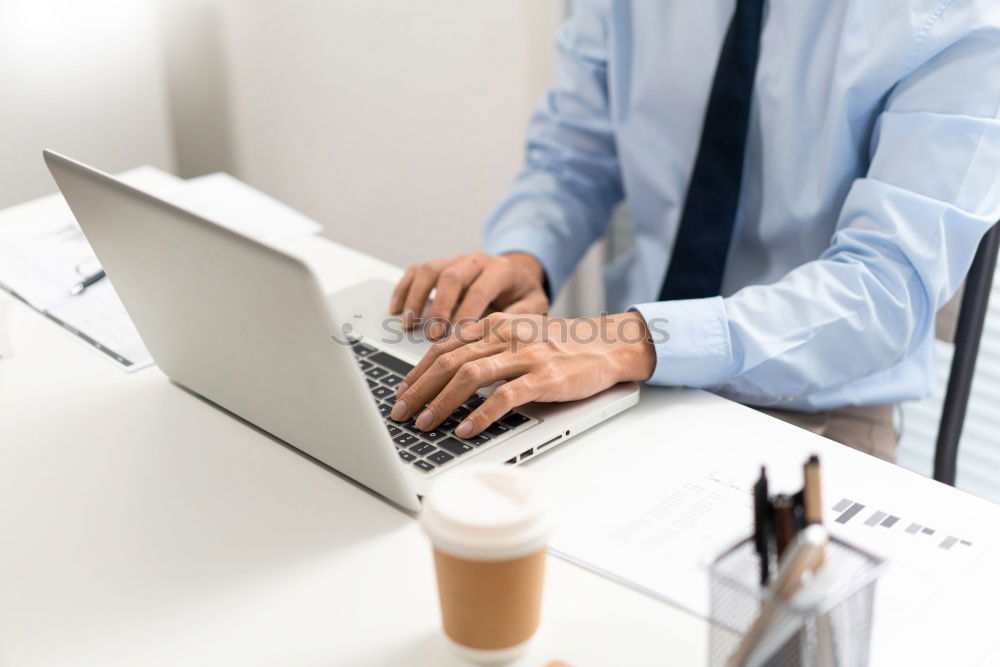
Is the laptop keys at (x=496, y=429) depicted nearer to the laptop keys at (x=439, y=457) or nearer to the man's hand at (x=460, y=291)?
the laptop keys at (x=439, y=457)

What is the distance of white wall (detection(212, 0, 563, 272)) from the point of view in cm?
199

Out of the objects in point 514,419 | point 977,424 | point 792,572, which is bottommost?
point 977,424

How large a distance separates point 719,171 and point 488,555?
723 mm

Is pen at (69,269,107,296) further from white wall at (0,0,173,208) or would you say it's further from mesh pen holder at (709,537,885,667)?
white wall at (0,0,173,208)

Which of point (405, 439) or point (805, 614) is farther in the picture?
point (405, 439)

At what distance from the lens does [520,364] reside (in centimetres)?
89

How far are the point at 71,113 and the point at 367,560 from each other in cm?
177

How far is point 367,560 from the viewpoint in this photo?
74 cm

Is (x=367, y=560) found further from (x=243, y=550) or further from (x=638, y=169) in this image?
(x=638, y=169)

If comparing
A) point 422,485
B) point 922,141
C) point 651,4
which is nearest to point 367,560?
point 422,485

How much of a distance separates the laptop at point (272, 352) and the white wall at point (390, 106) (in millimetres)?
1122

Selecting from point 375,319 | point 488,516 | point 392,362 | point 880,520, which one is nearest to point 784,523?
point 488,516

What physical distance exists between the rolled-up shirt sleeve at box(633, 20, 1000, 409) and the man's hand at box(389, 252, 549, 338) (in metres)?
0.20

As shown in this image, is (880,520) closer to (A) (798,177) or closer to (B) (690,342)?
(B) (690,342)
